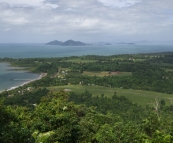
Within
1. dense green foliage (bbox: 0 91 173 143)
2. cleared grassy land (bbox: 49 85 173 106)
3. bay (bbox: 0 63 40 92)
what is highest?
dense green foliage (bbox: 0 91 173 143)

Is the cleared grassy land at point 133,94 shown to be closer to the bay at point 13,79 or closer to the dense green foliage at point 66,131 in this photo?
the bay at point 13,79

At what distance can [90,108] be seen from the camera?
814 inches

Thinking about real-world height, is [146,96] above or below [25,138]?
below

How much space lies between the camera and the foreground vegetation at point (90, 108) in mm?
9828

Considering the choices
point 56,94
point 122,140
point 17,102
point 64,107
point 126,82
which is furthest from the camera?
point 126,82

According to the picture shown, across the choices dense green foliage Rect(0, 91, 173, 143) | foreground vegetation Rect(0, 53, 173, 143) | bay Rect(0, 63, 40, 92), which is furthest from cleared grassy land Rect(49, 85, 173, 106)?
dense green foliage Rect(0, 91, 173, 143)

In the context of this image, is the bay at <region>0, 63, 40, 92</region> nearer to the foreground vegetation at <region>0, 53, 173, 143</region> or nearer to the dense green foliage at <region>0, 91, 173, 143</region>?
the foreground vegetation at <region>0, 53, 173, 143</region>

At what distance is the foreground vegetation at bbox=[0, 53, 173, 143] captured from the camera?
983cm

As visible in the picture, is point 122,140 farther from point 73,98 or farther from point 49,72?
point 49,72

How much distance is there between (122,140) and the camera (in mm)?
9492

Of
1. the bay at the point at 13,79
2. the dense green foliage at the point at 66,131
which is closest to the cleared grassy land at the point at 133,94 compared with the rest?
the bay at the point at 13,79

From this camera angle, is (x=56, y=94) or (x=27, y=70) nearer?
(x=56, y=94)

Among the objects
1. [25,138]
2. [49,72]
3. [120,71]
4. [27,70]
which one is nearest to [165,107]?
[25,138]

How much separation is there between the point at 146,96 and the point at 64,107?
23.8 metres
